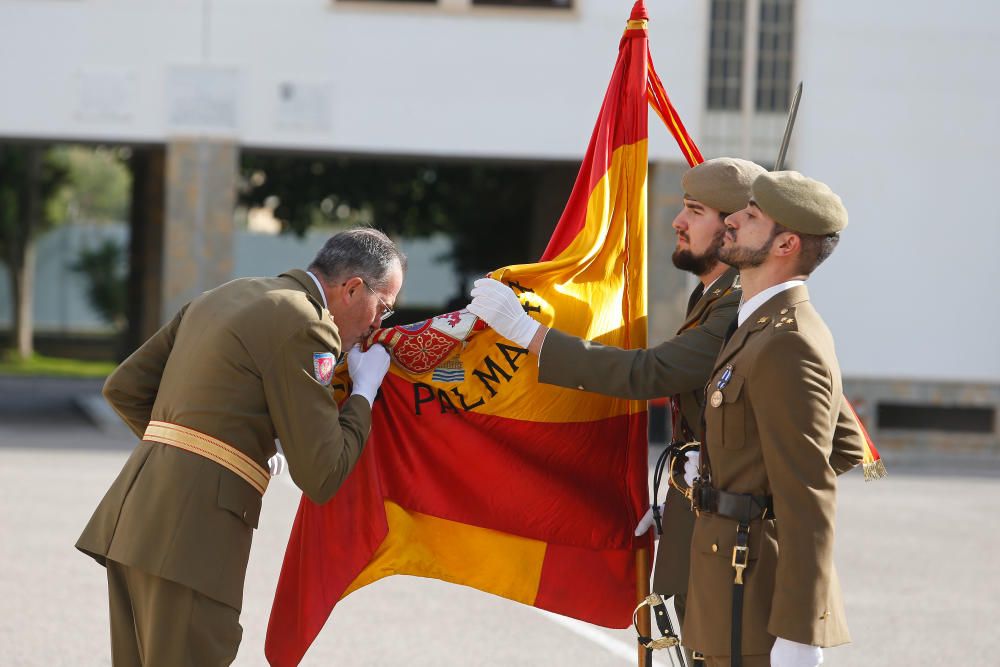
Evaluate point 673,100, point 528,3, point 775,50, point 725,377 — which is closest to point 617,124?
point 725,377

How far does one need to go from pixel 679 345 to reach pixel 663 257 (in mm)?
13286

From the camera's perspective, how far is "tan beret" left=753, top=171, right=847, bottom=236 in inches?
143

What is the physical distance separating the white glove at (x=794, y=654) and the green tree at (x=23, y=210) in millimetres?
27778

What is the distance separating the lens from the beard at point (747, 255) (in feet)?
12.2

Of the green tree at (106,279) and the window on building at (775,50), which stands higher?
the window on building at (775,50)

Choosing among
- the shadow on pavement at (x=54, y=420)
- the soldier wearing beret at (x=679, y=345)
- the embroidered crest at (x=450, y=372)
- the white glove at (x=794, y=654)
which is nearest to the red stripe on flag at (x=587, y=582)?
the soldier wearing beret at (x=679, y=345)

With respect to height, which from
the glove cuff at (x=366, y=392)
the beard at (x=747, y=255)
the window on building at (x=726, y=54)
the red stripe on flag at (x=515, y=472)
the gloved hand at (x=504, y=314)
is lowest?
the red stripe on flag at (x=515, y=472)

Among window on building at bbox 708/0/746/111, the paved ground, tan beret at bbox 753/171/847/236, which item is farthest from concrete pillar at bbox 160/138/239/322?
tan beret at bbox 753/171/847/236

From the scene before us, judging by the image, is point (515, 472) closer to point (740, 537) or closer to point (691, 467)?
point (691, 467)

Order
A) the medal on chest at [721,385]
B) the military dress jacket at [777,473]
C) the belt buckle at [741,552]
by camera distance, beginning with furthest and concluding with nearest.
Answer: the medal on chest at [721,385] → the belt buckle at [741,552] → the military dress jacket at [777,473]

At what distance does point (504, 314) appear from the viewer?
171 inches

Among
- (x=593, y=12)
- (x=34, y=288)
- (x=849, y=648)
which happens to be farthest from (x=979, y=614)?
(x=34, y=288)

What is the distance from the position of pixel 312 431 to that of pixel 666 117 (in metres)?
1.96

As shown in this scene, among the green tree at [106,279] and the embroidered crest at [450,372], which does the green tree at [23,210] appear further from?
the embroidered crest at [450,372]
